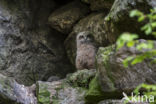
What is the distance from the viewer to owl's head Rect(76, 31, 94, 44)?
7.02m

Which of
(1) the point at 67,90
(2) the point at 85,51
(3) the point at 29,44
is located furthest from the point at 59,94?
(3) the point at 29,44

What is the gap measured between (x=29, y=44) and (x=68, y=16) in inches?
60.0

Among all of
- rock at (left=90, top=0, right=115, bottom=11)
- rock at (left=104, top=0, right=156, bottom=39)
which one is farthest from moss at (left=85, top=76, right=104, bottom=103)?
rock at (left=90, top=0, right=115, bottom=11)

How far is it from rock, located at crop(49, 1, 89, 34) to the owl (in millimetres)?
860

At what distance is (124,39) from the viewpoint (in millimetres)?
1431

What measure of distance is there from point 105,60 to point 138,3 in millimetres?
1240

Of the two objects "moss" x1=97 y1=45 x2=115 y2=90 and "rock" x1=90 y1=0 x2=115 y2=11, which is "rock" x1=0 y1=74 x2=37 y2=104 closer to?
"moss" x1=97 y1=45 x2=115 y2=90

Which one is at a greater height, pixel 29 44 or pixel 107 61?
pixel 29 44

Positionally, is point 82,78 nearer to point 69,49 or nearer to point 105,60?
point 105,60

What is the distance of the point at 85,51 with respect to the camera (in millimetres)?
6797

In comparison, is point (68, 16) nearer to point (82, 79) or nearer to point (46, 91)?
point (82, 79)

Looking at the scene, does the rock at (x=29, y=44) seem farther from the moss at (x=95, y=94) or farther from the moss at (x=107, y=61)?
the moss at (x=107, y=61)

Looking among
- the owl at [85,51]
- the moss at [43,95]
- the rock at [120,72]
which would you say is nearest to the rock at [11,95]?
the moss at [43,95]

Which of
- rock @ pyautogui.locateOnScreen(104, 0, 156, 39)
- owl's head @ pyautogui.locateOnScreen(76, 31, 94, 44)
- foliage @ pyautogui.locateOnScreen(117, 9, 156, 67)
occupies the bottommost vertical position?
foliage @ pyautogui.locateOnScreen(117, 9, 156, 67)
